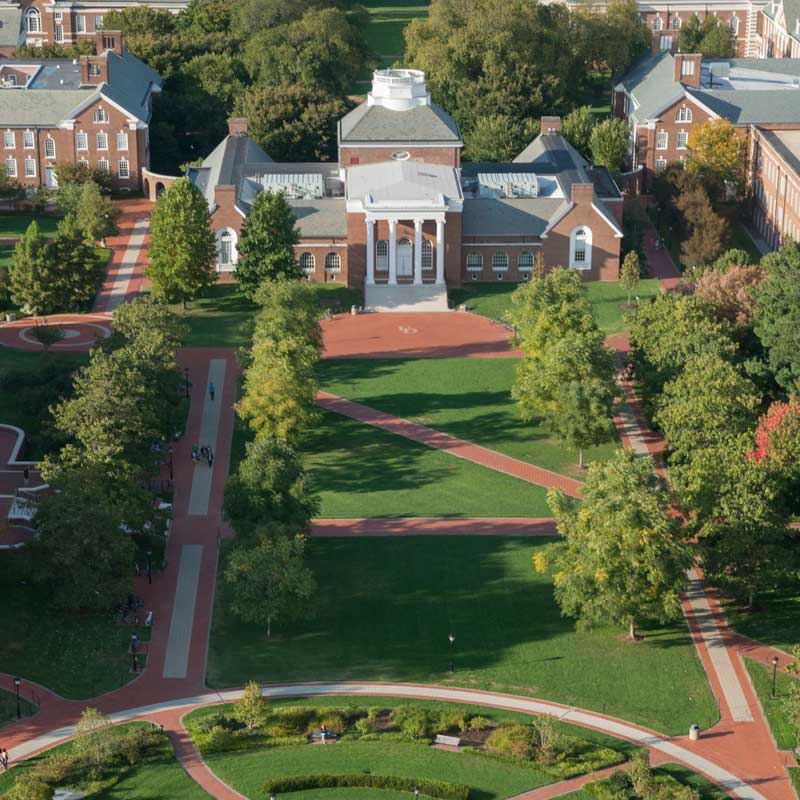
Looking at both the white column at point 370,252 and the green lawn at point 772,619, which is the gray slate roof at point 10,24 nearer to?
the white column at point 370,252

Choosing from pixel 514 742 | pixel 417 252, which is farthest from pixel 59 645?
pixel 417 252

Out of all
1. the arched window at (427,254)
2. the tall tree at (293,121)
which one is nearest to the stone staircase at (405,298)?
the arched window at (427,254)

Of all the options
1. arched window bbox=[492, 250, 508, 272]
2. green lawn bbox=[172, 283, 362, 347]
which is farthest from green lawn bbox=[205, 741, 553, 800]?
arched window bbox=[492, 250, 508, 272]

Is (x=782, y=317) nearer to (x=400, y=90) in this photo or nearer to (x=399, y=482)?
(x=399, y=482)

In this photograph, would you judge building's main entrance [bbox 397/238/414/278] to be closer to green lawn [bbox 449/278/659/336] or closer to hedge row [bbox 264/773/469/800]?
green lawn [bbox 449/278/659/336]

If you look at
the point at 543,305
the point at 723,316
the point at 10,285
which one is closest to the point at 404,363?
the point at 543,305

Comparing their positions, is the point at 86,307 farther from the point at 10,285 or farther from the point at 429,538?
the point at 429,538
